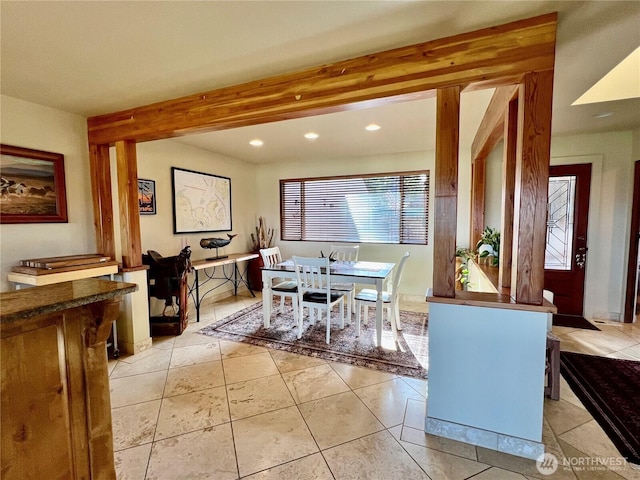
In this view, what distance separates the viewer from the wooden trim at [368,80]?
5.22ft

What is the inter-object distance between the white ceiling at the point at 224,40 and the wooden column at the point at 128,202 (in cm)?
42

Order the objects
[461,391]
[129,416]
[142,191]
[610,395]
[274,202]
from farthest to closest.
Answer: [274,202] → [142,191] → [610,395] → [129,416] → [461,391]

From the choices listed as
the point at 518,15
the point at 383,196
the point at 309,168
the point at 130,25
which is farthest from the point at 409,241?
the point at 130,25

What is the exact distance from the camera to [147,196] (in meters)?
3.72

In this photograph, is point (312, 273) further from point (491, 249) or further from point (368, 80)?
point (491, 249)

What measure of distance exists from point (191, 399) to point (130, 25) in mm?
2454

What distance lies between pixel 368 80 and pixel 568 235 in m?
3.73

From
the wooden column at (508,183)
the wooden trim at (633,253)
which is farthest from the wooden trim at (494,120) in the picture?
the wooden trim at (633,253)

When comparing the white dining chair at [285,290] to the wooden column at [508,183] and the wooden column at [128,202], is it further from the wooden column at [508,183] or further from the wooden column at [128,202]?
the wooden column at [508,183]

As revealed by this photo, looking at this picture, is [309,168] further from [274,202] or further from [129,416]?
[129,416]

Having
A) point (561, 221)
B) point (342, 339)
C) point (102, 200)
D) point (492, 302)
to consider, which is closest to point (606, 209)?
point (561, 221)

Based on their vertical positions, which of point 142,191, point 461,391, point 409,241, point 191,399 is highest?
point 142,191

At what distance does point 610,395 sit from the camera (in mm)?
2205

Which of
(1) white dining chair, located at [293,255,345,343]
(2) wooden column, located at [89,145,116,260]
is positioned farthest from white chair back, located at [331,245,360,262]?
(2) wooden column, located at [89,145,116,260]
